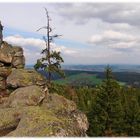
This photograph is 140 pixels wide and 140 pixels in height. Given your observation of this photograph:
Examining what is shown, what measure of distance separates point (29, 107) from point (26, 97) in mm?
11043

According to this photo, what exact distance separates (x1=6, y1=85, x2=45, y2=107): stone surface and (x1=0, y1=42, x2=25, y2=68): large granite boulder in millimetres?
9180

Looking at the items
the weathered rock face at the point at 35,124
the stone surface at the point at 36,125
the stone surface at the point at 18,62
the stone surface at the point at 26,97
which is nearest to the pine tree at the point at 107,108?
the stone surface at the point at 18,62

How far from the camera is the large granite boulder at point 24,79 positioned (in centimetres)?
2808

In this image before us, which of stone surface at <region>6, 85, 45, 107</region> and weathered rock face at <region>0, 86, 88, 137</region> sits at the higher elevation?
weathered rock face at <region>0, 86, 88, 137</region>

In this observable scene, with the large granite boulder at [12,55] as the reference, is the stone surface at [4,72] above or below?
below

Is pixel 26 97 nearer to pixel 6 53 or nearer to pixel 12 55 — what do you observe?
pixel 6 53

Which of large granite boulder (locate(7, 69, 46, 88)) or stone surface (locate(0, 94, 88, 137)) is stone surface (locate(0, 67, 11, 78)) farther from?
stone surface (locate(0, 94, 88, 137))

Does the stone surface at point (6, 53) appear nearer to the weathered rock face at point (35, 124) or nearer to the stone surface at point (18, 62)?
the stone surface at point (18, 62)

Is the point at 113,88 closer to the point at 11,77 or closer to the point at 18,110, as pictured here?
the point at 11,77

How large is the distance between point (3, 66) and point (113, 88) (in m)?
16.0

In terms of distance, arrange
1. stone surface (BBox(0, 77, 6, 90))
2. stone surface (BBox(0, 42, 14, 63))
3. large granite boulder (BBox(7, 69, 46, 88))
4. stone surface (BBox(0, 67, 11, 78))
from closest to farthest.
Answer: large granite boulder (BBox(7, 69, 46, 88)) → stone surface (BBox(0, 77, 6, 90)) → stone surface (BBox(0, 67, 11, 78)) → stone surface (BBox(0, 42, 14, 63))

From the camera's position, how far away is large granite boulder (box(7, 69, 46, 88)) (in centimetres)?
2808

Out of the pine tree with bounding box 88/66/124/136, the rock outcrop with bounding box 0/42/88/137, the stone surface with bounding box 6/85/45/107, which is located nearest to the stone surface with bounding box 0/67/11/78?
the rock outcrop with bounding box 0/42/88/137

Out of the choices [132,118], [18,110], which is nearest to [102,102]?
[132,118]
